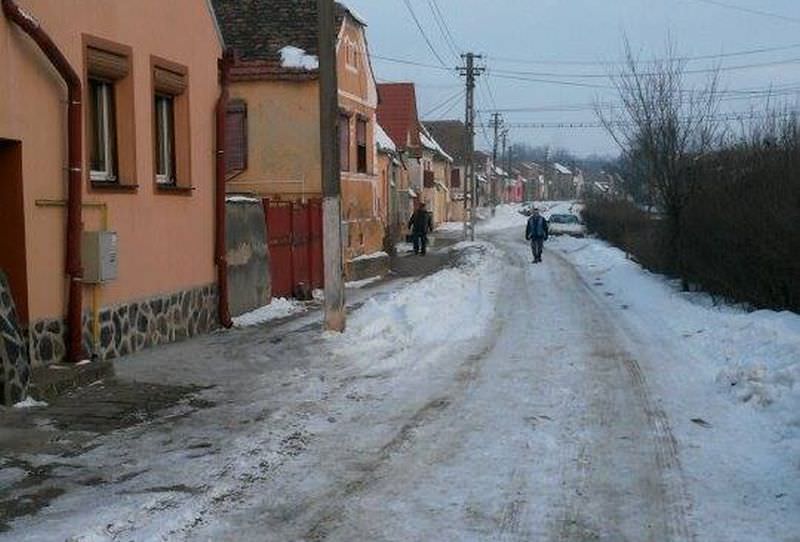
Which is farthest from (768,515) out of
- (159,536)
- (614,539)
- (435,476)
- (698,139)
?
(698,139)

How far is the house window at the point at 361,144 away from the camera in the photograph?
27547mm

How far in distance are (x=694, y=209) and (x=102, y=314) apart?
11.1 m

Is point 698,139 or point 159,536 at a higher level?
point 698,139

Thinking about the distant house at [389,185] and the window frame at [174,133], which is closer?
the window frame at [174,133]

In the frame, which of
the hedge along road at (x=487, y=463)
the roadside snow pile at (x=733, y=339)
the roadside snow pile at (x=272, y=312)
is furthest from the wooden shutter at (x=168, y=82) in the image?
the roadside snow pile at (x=733, y=339)

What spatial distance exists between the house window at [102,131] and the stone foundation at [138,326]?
1582 millimetres

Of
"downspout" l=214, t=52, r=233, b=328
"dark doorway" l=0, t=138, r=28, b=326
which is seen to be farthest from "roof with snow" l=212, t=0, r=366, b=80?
"dark doorway" l=0, t=138, r=28, b=326

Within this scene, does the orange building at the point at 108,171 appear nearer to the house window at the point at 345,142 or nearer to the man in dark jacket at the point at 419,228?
the house window at the point at 345,142

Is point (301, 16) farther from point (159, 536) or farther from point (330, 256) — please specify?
point (159, 536)

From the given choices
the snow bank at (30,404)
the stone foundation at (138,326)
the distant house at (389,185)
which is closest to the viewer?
the snow bank at (30,404)

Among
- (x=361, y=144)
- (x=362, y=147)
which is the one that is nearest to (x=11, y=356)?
(x=361, y=144)

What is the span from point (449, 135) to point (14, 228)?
277ft

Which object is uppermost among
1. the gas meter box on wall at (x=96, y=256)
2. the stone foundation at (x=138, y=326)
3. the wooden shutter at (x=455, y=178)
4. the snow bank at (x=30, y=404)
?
the wooden shutter at (x=455, y=178)

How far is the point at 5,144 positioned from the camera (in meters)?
9.20
